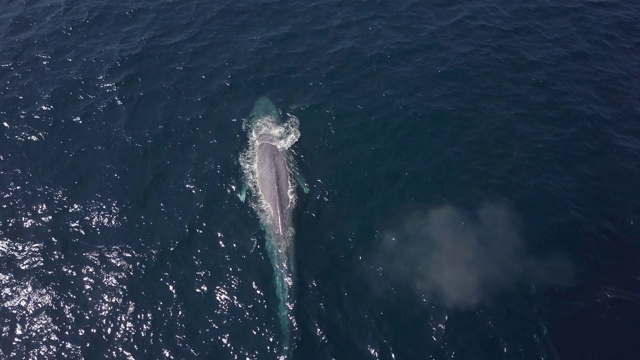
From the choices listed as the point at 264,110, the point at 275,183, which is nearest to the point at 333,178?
the point at 275,183

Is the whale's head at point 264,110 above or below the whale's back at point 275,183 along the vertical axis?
above

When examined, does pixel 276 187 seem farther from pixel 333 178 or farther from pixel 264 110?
pixel 264 110

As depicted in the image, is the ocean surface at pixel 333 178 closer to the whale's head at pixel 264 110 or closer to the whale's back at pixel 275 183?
the whale's head at pixel 264 110

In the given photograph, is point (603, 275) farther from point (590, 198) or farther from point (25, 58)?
point (25, 58)

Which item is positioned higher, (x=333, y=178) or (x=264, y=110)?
(x=264, y=110)

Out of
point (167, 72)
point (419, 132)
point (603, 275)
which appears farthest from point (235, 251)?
point (603, 275)

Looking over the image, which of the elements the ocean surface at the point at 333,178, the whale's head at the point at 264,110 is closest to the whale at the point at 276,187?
the whale's head at the point at 264,110
